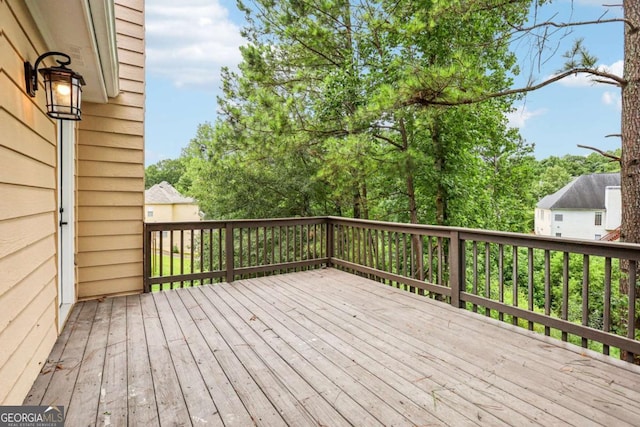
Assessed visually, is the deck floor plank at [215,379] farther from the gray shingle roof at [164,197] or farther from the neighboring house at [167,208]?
the gray shingle roof at [164,197]

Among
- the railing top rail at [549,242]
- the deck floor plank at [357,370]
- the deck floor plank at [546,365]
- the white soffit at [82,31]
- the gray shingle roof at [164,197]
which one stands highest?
the white soffit at [82,31]

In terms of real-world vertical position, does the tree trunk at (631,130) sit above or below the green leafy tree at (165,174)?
below

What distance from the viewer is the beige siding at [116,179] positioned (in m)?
3.84

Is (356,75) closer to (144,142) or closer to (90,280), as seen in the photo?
(144,142)

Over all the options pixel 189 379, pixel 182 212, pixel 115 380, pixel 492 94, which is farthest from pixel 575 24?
pixel 182 212

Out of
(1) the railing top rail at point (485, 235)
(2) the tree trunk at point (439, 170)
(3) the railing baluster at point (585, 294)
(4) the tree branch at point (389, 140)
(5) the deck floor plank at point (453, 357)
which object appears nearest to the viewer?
(5) the deck floor plank at point (453, 357)

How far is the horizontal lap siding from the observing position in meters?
1.61

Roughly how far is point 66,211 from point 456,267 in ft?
13.2

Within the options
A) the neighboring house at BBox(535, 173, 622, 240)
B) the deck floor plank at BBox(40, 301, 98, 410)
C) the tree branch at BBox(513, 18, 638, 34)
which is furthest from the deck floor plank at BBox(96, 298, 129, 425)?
the neighboring house at BBox(535, 173, 622, 240)

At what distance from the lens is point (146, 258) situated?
4160 millimetres

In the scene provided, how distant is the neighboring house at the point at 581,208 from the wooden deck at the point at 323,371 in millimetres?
16470

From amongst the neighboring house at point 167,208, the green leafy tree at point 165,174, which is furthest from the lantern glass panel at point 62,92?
the green leafy tree at point 165,174

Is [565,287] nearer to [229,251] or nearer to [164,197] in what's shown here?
[229,251]

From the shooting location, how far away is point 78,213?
3771mm
